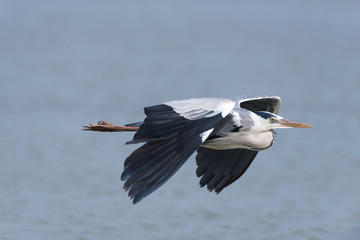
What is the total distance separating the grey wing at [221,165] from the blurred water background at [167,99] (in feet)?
3.99

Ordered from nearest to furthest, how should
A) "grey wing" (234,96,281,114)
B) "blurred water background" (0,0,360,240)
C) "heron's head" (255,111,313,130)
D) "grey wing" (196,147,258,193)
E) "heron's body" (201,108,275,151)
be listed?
"heron's body" (201,108,275,151), "heron's head" (255,111,313,130), "grey wing" (196,147,258,193), "grey wing" (234,96,281,114), "blurred water background" (0,0,360,240)

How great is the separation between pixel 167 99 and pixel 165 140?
29.0 feet

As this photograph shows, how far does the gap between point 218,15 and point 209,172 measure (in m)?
21.0

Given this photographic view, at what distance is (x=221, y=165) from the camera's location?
822 centimetres

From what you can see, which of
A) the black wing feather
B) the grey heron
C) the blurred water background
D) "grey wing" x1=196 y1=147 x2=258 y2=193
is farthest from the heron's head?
the blurred water background

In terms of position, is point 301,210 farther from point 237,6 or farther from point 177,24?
point 237,6

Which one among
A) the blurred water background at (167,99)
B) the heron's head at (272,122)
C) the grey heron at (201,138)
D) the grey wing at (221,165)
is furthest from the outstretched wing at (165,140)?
the blurred water background at (167,99)

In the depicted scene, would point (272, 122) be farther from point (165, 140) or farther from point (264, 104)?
point (165, 140)

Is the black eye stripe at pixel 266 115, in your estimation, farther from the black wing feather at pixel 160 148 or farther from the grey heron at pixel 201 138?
the black wing feather at pixel 160 148

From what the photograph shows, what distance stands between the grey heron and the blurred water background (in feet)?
4.43

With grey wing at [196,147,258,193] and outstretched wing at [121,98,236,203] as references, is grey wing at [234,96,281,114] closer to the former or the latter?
grey wing at [196,147,258,193]

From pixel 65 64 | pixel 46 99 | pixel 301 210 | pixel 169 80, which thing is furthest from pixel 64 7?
pixel 301 210

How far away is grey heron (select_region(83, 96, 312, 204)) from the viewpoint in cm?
641

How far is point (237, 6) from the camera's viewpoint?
1214 inches
